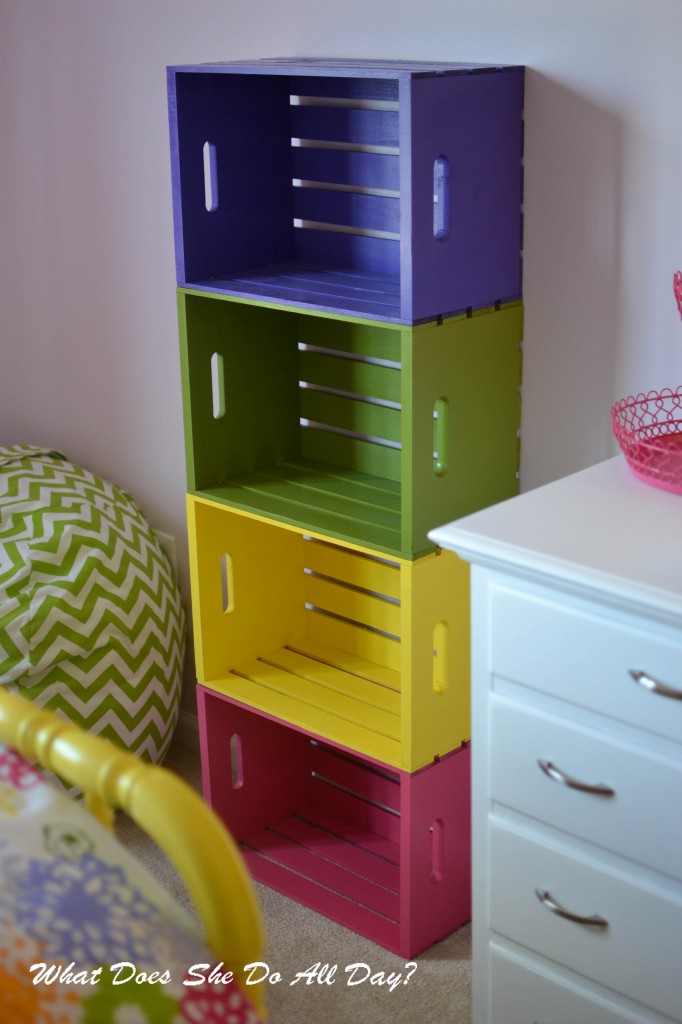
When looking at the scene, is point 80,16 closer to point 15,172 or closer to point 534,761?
point 15,172

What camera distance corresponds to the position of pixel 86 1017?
34.9 inches

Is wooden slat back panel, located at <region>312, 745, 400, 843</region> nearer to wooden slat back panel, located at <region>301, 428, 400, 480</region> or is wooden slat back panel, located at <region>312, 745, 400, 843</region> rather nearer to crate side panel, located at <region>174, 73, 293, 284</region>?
wooden slat back panel, located at <region>301, 428, 400, 480</region>

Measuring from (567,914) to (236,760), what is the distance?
0.97 meters

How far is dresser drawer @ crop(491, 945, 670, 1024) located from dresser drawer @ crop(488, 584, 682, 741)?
15.1 inches

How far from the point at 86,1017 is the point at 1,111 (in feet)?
6.95

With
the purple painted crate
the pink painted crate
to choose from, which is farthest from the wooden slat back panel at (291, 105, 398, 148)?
the pink painted crate

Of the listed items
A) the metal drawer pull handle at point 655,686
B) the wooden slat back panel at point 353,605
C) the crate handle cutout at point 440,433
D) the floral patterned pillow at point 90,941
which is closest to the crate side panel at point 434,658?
the crate handle cutout at point 440,433

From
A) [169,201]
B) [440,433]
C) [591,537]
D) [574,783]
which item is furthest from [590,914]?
[169,201]

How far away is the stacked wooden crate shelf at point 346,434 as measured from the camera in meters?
1.72

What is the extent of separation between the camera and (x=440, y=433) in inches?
70.4

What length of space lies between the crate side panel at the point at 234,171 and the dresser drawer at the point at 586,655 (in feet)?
2.69

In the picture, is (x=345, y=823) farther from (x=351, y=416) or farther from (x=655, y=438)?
(x=655, y=438)

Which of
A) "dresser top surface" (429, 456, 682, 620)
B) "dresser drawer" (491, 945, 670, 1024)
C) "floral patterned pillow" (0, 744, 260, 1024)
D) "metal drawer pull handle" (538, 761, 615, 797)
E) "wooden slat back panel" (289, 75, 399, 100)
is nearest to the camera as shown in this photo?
"floral patterned pillow" (0, 744, 260, 1024)

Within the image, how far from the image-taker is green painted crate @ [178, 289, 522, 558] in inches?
69.4
